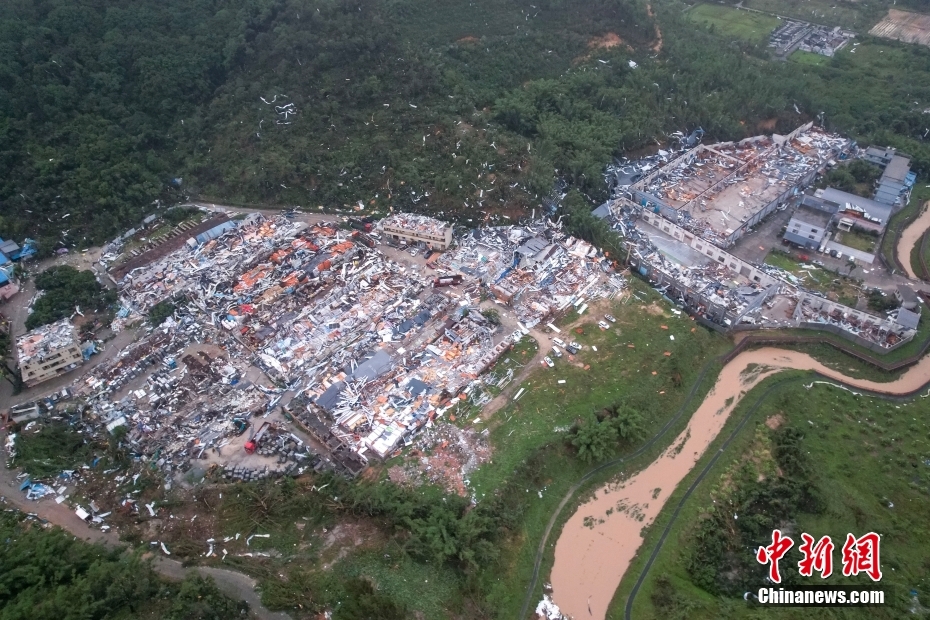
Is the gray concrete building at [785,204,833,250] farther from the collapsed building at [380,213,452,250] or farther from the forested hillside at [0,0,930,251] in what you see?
the collapsed building at [380,213,452,250]

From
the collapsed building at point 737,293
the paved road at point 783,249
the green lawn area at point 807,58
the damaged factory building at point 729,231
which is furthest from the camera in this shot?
the green lawn area at point 807,58

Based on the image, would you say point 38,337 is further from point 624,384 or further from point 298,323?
point 624,384

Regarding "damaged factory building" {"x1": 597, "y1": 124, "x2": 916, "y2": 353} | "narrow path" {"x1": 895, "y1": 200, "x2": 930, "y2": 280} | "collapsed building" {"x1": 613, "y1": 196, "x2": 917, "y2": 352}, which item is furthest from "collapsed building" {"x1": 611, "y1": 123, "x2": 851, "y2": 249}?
"narrow path" {"x1": 895, "y1": 200, "x2": 930, "y2": 280}

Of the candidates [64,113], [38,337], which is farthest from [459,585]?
[64,113]

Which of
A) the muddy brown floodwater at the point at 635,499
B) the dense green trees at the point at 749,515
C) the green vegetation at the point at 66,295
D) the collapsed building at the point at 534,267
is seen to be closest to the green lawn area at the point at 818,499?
the dense green trees at the point at 749,515

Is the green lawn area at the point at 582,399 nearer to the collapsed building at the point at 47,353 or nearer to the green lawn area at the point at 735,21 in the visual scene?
the collapsed building at the point at 47,353

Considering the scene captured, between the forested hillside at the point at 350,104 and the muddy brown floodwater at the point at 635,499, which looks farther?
the forested hillside at the point at 350,104
